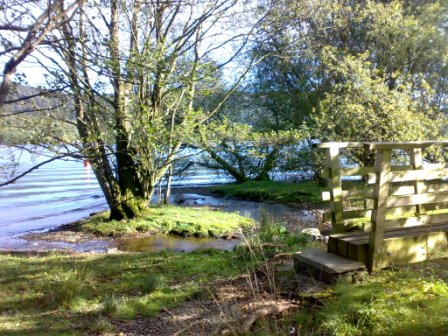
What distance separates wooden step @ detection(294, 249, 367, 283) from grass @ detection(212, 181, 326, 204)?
1320 cm

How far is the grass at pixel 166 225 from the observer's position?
1127 centimetres

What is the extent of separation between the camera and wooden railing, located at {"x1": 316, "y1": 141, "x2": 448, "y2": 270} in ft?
14.8

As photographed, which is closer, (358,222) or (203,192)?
(358,222)

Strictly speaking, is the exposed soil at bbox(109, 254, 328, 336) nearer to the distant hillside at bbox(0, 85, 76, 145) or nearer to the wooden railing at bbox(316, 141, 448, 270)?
the wooden railing at bbox(316, 141, 448, 270)

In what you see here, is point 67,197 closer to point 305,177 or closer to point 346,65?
point 305,177

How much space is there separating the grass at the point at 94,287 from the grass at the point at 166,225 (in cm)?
376

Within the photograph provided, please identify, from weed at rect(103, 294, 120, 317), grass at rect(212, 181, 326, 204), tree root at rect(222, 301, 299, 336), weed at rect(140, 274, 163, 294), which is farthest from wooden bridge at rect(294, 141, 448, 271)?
grass at rect(212, 181, 326, 204)

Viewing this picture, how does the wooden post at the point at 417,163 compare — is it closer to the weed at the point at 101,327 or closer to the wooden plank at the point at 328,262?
the wooden plank at the point at 328,262

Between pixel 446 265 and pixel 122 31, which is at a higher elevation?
pixel 122 31

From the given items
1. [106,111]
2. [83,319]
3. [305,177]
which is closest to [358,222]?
[83,319]

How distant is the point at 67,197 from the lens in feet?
71.2

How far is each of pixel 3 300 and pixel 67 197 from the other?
17597 mm

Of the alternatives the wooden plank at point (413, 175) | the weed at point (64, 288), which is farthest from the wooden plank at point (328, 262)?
the weed at point (64, 288)

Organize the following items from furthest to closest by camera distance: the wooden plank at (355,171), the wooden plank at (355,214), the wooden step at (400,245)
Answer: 1. the wooden plank at (355,214)
2. the wooden plank at (355,171)
3. the wooden step at (400,245)
